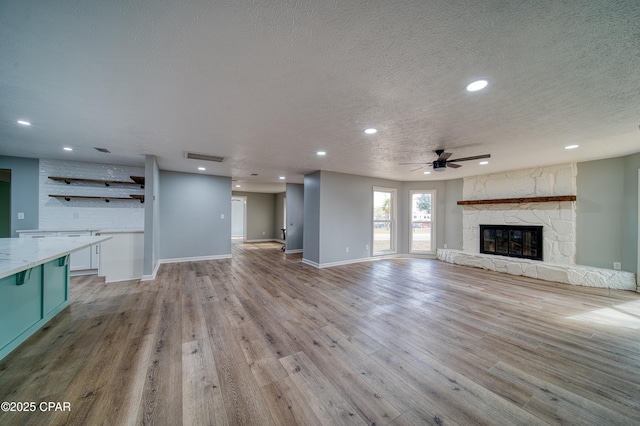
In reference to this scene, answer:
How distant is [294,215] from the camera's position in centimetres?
825

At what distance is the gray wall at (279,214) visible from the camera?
10.6 m

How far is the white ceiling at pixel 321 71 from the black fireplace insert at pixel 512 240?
8.24 feet

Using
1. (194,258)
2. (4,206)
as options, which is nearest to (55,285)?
(194,258)

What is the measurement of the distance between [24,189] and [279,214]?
7375 millimetres

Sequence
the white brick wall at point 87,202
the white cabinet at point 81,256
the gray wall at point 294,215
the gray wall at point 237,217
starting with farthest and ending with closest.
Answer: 1. the gray wall at point 237,217
2. the gray wall at point 294,215
3. the white brick wall at point 87,202
4. the white cabinet at point 81,256

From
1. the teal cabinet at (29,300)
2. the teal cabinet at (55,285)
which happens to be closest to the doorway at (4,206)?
the teal cabinet at (55,285)

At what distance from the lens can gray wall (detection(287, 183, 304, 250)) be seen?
26.5 ft

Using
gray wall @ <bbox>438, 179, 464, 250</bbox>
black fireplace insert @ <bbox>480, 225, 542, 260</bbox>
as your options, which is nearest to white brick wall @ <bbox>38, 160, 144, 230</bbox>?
gray wall @ <bbox>438, 179, 464, 250</bbox>

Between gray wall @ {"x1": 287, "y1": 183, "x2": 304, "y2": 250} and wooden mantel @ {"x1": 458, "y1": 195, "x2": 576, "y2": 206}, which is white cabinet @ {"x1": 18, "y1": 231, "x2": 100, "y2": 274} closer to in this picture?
gray wall @ {"x1": 287, "y1": 183, "x2": 304, "y2": 250}

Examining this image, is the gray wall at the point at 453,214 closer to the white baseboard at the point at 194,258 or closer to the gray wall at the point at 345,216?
the gray wall at the point at 345,216

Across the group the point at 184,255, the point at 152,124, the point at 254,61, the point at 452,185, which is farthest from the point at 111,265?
the point at 452,185

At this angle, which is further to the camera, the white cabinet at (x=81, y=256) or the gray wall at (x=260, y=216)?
the gray wall at (x=260, y=216)

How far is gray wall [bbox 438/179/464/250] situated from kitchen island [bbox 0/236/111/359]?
25.8 ft

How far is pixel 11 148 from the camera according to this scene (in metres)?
4.06
